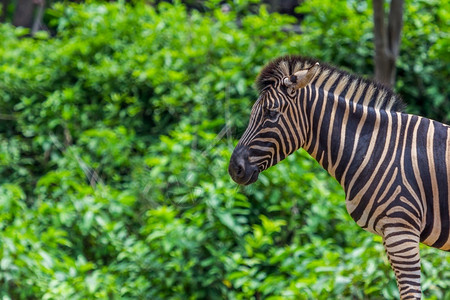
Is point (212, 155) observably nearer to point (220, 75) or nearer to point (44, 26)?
point (220, 75)

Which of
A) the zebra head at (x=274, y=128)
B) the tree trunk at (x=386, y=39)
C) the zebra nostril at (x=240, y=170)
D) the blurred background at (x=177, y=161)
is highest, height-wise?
the zebra head at (x=274, y=128)

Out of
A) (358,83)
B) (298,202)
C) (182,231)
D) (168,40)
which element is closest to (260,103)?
(358,83)

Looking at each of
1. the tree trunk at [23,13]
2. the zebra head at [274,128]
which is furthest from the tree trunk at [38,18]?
the zebra head at [274,128]

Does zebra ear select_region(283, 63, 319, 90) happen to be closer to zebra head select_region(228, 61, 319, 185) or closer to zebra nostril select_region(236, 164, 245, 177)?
zebra head select_region(228, 61, 319, 185)

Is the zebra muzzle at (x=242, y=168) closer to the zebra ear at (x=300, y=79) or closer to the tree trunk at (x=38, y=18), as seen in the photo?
the zebra ear at (x=300, y=79)

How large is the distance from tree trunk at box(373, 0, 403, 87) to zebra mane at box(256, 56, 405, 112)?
141 inches

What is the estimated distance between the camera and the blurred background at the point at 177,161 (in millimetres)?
6316

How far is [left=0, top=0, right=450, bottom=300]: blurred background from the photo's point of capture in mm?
6316

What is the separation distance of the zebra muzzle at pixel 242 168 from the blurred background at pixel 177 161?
2.23 m

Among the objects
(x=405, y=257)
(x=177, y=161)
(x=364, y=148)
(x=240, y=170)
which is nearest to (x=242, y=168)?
(x=240, y=170)

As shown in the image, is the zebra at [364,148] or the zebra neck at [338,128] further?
the zebra neck at [338,128]

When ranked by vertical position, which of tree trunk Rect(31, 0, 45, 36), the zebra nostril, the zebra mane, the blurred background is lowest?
tree trunk Rect(31, 0, 45, 36)

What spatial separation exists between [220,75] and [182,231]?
259cm

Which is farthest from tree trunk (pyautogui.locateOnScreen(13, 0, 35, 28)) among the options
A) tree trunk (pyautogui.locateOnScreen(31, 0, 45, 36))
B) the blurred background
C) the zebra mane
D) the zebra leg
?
the zebra leg
